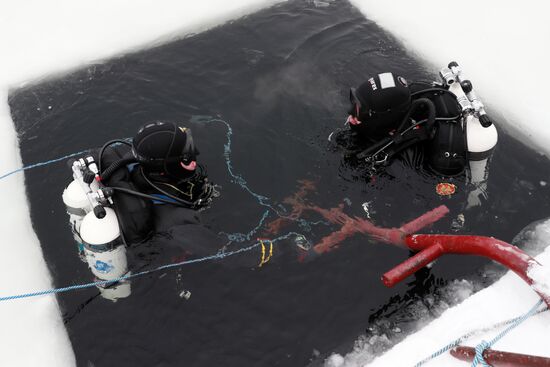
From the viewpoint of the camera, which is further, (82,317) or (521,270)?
(82,317)

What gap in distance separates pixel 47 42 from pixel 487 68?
21.2 ft

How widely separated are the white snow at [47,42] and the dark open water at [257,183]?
164mm

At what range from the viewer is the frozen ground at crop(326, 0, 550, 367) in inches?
159

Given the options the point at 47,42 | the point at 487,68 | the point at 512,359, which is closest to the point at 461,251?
the point at 512,359

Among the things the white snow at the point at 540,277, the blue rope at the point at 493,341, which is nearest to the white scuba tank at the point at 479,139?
the white snow at the point at 540,277

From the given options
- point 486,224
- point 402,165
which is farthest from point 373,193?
point 486,224

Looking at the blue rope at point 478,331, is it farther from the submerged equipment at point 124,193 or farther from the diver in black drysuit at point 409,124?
the submerged equipment at point 124,193

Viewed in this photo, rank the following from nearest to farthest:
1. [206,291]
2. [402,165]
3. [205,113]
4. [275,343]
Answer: [275,343] → [206,291] → [402,165] → [205,113]

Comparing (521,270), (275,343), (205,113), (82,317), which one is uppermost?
(205,113)

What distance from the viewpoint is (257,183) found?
5.61 m

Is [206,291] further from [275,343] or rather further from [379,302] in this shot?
[379,302]

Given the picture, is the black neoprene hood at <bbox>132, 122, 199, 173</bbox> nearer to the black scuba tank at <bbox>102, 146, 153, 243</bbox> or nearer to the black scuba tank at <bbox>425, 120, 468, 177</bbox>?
the black scuba tank at <bbox>102, 146, 153, 243</bbox>

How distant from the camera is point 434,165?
16.8ft

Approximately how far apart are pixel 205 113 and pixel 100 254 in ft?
9.35
